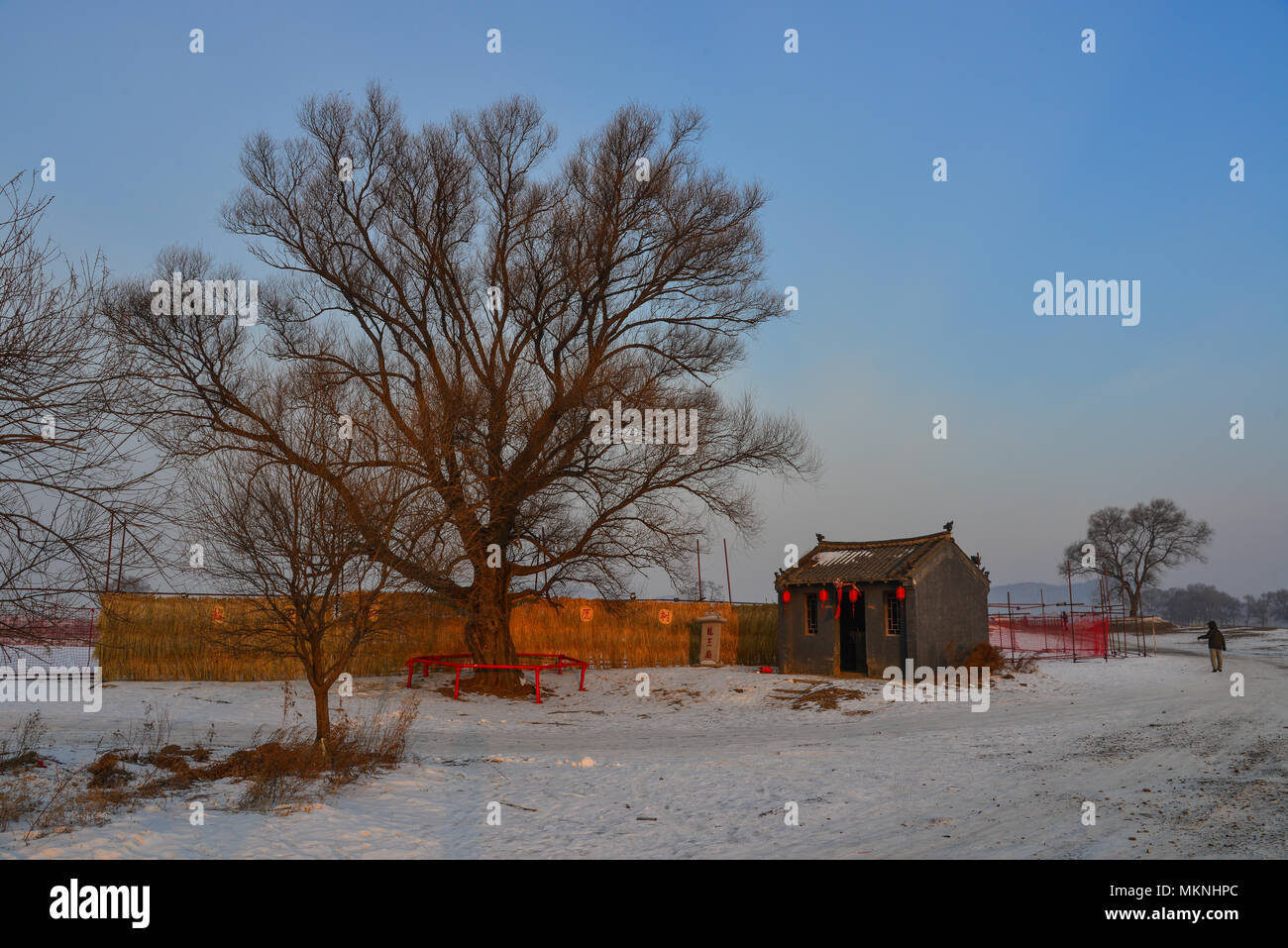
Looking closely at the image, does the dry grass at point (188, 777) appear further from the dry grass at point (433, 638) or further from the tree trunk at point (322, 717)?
the dry grass at point (433, 638)

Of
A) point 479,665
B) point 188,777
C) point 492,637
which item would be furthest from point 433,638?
point 188,777

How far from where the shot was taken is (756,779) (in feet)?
42.1

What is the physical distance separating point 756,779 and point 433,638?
55.4ft

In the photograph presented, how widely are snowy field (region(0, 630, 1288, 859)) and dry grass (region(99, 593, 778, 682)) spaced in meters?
1.05

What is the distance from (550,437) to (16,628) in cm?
1660

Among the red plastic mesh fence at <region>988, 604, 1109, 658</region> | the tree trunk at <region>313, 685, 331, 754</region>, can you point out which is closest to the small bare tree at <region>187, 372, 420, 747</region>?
the tree trunk at <region>313, 685, 331, 754</region>

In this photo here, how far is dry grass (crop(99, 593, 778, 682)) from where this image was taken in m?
22.5

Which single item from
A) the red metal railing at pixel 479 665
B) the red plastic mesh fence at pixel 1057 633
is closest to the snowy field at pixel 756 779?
the red metal railing at pixel 479 665

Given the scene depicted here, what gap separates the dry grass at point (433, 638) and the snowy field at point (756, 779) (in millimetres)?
1051

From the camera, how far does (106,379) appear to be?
778cm

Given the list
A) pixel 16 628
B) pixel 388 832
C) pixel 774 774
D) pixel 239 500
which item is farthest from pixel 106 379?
pixel 774 774

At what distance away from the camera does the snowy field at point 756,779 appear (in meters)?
8.64

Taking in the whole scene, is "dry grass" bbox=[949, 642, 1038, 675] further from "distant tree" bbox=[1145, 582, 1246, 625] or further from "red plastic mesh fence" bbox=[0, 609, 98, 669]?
"distant tree" bbox=[1145, 582, 1246, 625]
